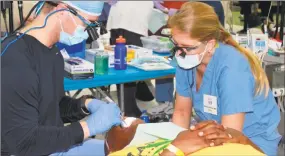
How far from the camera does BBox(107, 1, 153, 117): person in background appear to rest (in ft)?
11.5

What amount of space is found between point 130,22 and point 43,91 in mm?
2005

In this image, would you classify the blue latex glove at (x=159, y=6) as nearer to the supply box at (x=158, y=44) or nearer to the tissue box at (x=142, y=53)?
the supply box at (x=158, y=44)

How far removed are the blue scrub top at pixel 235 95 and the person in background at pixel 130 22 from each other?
5.32ft

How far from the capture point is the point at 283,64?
9.76ft

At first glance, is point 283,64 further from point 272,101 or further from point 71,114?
point 71,114

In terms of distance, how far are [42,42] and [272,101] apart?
0.99 meters

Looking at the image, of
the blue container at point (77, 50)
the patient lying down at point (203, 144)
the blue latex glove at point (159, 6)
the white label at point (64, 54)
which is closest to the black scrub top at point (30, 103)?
the patient lying down at point (203, 144)

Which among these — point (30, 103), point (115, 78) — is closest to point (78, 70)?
point (115, 78)

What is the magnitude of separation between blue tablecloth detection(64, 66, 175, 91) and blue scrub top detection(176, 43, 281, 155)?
0.61 metres

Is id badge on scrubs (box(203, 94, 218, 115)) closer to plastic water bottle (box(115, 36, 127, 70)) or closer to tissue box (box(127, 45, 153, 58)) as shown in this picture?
plastic water bottle (box(115, 36, 127, 70))

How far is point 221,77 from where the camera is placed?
1.73 meters

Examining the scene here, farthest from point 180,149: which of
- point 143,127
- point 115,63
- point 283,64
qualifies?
point 283,64

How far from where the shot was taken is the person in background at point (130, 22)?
3.49 m

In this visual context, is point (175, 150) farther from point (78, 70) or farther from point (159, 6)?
point (159, 6)
